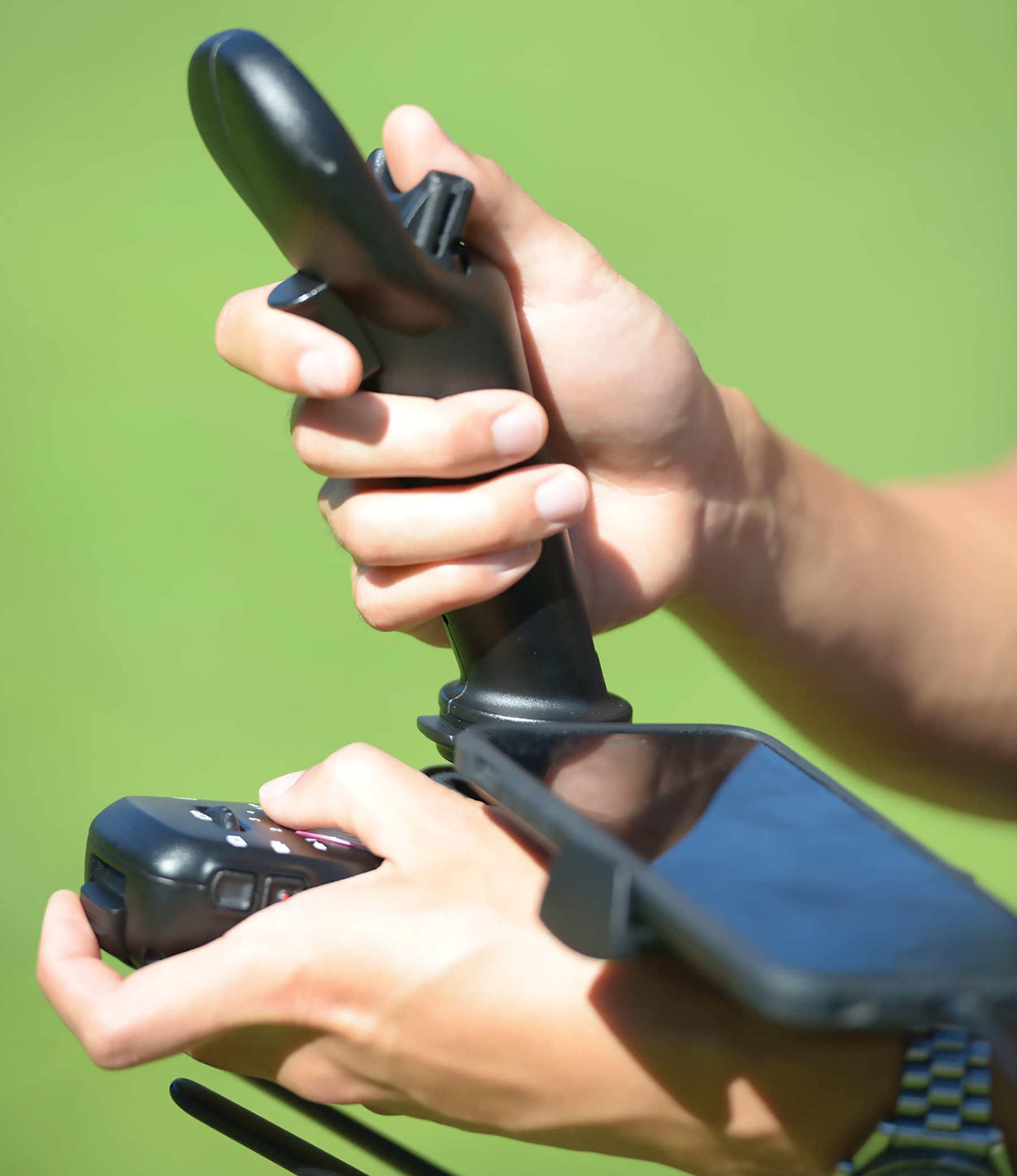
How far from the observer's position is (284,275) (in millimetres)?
1806

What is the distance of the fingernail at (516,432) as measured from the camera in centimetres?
44

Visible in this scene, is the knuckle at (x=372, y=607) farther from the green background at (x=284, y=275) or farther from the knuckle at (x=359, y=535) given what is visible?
the green background at (x=284, y=275)

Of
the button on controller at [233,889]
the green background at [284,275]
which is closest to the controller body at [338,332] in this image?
the button on controller at [233,889]

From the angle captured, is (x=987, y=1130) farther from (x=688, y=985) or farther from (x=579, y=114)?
(x=579, y=114)

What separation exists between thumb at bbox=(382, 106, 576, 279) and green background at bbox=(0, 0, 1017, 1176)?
2.88 ft

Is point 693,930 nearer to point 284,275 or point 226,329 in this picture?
point 226,329

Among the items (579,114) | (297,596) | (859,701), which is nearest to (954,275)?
(579,114)

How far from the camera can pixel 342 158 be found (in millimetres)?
355

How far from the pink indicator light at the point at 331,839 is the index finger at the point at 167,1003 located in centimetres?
6

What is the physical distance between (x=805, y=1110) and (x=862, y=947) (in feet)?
0.40

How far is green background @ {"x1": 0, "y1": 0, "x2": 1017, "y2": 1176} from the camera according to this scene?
1354mm

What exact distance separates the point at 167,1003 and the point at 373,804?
97 mm

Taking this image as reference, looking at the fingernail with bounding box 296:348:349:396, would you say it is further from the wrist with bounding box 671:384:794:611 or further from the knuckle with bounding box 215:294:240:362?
the wrist with bounding box 671:384:794:611

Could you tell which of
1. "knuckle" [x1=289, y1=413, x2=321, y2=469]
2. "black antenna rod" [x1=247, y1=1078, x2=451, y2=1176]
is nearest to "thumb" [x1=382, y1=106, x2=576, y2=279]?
"knuckle" [x1=289, y1=413, x2=321, y2=469]
